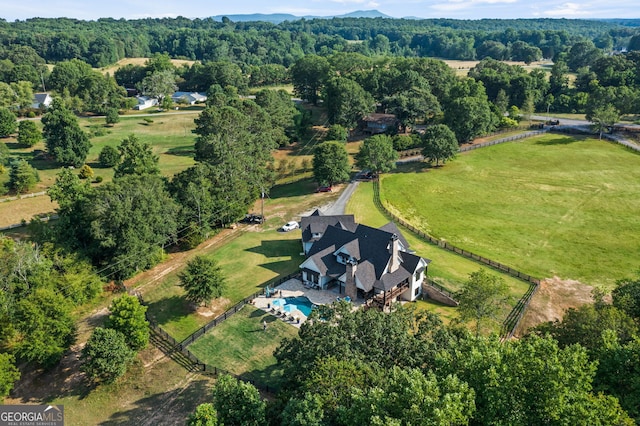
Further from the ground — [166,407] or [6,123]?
[6,123]

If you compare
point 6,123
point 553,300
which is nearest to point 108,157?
point 6,123

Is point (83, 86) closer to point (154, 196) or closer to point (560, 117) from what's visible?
point (154, 196)

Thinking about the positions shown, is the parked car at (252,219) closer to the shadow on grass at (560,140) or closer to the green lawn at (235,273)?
the green lawn at (235,273)

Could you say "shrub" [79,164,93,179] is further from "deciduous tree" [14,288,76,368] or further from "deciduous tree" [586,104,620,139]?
"deciduous tree" [586,104,620,139]

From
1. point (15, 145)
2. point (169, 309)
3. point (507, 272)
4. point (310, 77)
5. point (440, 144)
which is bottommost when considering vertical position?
point (507, 272)

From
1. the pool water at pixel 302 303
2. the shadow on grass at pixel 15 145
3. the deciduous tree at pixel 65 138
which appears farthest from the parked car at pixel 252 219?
the shadow on grass at pixel 15 145

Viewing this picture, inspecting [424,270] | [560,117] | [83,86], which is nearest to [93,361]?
[424,270]

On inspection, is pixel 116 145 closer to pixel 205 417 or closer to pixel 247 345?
pixel 247 345
